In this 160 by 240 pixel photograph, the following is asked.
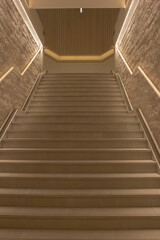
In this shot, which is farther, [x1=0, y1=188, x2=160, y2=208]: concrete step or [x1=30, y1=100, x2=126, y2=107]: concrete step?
[x1=30, y1=100, x2=126, y2=107]: concrete step

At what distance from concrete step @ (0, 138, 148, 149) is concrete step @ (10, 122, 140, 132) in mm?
337

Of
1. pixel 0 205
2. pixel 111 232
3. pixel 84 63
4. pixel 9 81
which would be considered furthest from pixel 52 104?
pixel 84 63

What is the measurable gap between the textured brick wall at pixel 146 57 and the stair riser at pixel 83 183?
74cm

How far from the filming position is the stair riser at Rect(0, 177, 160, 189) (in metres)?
2.18

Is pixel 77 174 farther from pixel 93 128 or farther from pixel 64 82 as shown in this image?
pixel 64 82

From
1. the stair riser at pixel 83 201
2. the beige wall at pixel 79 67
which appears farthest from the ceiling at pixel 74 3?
the stair riser at pixel 83 201

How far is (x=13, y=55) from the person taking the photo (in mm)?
3555

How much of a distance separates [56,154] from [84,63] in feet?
21.0

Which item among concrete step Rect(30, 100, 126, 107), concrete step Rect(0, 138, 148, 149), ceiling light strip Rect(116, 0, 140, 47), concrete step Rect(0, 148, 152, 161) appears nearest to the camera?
concrete step Rect(0, 148, 152, 161)

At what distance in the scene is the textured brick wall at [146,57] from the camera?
8.79 feet

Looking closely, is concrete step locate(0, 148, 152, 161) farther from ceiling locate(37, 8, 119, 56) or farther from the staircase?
ceiling locate(37, 8, 119, 56)

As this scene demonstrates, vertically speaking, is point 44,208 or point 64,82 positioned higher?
point 64,82

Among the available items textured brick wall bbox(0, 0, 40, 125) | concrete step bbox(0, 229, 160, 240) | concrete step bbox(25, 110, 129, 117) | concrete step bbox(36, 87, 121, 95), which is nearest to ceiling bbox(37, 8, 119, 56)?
textured brick wall bbox(0, 0, 40, 125)

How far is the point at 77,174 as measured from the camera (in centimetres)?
234
